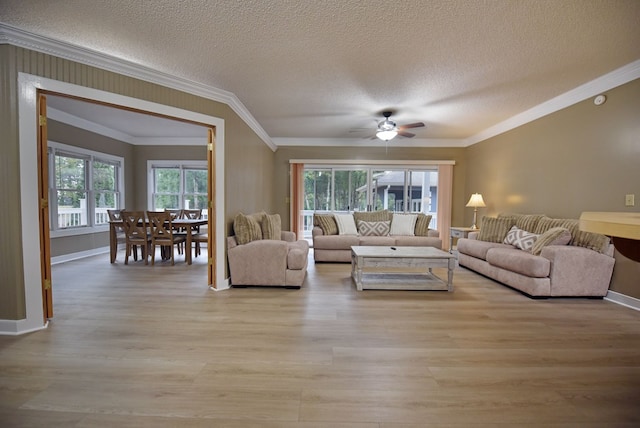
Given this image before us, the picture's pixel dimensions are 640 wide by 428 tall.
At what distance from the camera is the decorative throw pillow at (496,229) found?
4.18 m

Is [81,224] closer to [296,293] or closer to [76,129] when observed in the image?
[76,129]

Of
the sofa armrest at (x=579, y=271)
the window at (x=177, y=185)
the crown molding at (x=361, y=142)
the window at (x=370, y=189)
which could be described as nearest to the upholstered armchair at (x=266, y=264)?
the sofa armrest at (x=579, y=271)

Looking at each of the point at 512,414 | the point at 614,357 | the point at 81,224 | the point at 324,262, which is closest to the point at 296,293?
the point at 324,262

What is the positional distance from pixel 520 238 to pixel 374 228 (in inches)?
93.0

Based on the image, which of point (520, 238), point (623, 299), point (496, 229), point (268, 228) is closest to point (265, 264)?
point (268, 228)

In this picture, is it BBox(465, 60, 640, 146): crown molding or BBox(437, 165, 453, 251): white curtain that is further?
BBox(437, 165, 453, 251): white curtain

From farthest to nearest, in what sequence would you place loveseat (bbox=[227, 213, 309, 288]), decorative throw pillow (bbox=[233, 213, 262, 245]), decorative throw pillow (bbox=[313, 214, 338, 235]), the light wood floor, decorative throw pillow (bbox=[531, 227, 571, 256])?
decorative throw pillow (bbox=[313, 214, 338, 235]) → decorative throw pillow (bbox=[233, 213, 262, 245]) → loveseat (bbox=[227, 213, 309, 288]) → decorative throw pillow (bbox=[531, 227, 571, 256]) → the light wood floor

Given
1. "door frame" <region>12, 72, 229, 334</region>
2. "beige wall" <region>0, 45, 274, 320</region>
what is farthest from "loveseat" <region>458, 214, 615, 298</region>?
"door frame" <region>12, 72, 229, 334</region>

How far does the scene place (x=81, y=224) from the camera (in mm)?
5242

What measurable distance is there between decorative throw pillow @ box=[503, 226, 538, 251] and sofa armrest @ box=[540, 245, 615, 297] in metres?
0.51

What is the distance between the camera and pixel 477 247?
13.4ft

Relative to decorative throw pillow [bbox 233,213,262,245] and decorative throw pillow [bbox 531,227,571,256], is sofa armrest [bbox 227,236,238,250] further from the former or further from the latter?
A: decorative throw pillow [bbox 531,227,571,256]

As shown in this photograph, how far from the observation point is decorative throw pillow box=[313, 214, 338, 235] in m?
5.20

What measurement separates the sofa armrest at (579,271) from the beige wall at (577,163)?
0.49 ft
